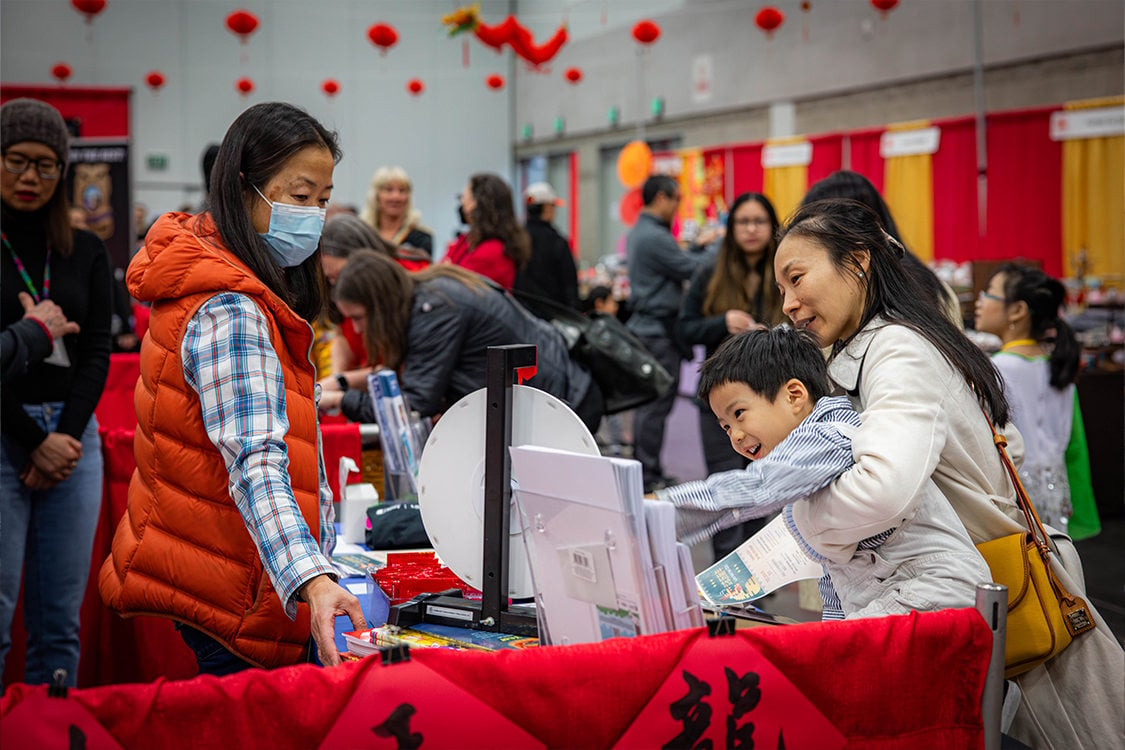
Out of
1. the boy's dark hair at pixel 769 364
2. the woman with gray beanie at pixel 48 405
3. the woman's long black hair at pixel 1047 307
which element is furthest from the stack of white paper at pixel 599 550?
the woman's long black hair at pixel 1047 307

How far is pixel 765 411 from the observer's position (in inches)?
58.8

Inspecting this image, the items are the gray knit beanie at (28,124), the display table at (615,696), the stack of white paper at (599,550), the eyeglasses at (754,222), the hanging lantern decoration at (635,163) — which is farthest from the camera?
the hanging lantern decoration at (635,163)

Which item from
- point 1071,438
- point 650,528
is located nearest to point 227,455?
point 650,528

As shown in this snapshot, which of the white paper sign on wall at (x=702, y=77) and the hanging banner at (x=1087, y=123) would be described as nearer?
the hanging banner at (x=1087, y=123)

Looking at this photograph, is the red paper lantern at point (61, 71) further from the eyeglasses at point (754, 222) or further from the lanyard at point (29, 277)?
the lanyard at point (29, 277)

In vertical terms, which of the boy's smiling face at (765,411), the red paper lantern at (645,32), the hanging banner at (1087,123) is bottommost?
the boy's smiling face at (765,411)

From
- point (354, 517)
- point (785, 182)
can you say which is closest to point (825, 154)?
point (785, 182)

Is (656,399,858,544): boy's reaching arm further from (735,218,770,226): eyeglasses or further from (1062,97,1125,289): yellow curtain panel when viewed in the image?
(1062,97,1125,289): yellow curtain panel

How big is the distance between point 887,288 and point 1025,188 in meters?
8.78

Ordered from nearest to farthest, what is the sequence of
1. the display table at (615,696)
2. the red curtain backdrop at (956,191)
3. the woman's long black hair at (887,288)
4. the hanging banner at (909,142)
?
the display table at (615,696), the woman's long black hair at (887,288), the red curtain backdrop at (956,191), the hanging banner at (909,142)

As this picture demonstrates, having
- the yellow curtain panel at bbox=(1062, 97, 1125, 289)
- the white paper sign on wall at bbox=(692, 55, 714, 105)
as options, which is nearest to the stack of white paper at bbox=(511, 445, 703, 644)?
the yellow curtain panel at bbox=(1062, 97, 1125, 289)

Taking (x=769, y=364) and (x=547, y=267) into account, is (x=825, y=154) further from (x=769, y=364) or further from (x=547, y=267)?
(x=769, y=364)

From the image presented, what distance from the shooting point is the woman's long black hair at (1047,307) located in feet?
12.6

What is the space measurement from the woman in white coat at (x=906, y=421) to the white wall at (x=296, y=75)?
13.3 metres
